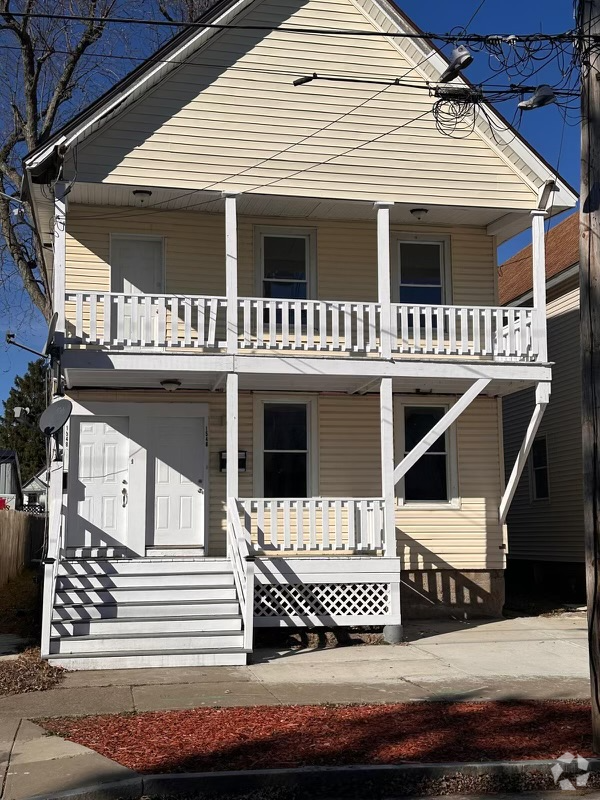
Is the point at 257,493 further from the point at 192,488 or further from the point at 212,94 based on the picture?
the point at 212,94

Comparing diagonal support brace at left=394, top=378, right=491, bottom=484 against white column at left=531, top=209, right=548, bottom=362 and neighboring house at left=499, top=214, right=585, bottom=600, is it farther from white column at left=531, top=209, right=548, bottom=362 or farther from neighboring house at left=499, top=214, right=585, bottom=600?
neighboring house at left=499, top=214, right=585, bottom=600

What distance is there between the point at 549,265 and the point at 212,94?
9.59 m

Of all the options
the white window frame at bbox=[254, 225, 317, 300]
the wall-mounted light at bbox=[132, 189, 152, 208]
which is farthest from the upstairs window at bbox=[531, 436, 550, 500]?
the wall-mounted light at bbox=[132, 189, 152, 208]

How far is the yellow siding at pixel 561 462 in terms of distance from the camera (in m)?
19.4

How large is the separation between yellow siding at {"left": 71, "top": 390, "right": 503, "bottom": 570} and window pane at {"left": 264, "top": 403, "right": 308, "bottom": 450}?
0.32 metres

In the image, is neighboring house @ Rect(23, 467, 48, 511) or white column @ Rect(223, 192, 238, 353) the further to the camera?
neighboring house @ Rect(23, 467, 48, 511)

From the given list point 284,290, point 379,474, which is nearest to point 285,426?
point 379,474

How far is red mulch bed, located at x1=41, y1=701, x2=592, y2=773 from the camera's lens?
729 cm

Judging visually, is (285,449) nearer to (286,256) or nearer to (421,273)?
(286,256)

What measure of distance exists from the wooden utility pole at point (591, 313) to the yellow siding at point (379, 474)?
8.58 m

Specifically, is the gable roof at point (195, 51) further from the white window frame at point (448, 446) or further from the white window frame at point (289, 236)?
the white window frame at point (448, 446)

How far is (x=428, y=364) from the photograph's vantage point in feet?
48.5

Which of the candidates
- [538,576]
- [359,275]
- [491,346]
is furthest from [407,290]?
[538,576]

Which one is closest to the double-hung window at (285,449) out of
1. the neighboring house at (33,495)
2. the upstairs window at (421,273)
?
the upstairs window at (421,273)
